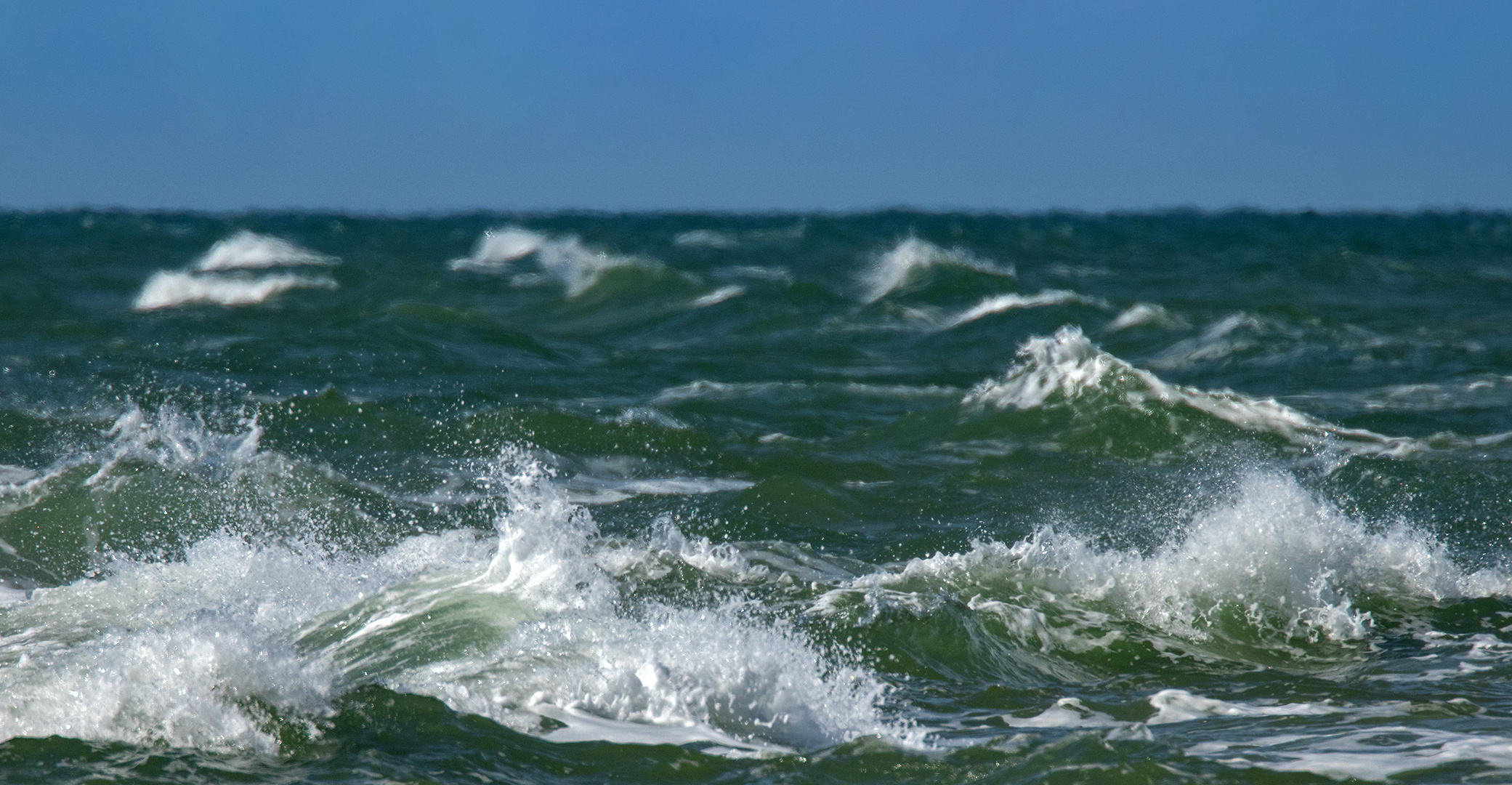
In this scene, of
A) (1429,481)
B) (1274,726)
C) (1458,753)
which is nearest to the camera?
(1458,753)

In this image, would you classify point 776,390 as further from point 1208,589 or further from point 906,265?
point 906,265

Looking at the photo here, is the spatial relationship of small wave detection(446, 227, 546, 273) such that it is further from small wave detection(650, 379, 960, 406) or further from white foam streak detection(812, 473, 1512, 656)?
white foam streak detection(812, 473, 1512, 656)

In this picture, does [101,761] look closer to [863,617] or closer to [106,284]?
[863,617]

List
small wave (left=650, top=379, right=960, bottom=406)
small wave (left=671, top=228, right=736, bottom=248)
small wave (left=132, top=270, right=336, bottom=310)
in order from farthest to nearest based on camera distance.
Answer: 1. small wave (left=671, top=228, right=736, bottom=248)
2. small wave (left=132, top=270, right=336, bottom=310)
3. small wave (left=650, top=379, right=960, bottom=406)

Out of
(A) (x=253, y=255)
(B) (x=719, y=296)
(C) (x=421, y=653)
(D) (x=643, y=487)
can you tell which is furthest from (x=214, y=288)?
(C) (x=421, y=653)

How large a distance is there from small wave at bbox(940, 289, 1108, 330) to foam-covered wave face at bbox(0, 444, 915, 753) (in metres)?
13.7

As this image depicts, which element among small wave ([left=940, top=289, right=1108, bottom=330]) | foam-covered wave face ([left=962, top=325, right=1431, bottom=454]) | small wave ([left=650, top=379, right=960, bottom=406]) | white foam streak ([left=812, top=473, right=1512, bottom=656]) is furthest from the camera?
small wave ([left=940, top=289, right=1108, bottom=330])

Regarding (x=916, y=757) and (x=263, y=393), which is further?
(x=263, y=393)

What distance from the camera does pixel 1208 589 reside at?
236 inches

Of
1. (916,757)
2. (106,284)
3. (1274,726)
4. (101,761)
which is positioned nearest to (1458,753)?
(1274,726)

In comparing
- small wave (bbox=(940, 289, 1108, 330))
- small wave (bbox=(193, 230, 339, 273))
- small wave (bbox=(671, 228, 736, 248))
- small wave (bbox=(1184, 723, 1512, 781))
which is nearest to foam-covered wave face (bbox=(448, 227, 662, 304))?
small wave (bbox=(193, 230, 339, 273))

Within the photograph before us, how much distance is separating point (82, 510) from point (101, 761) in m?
3.96

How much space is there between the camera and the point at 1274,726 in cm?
440

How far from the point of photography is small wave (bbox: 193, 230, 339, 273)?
27.1 meters
